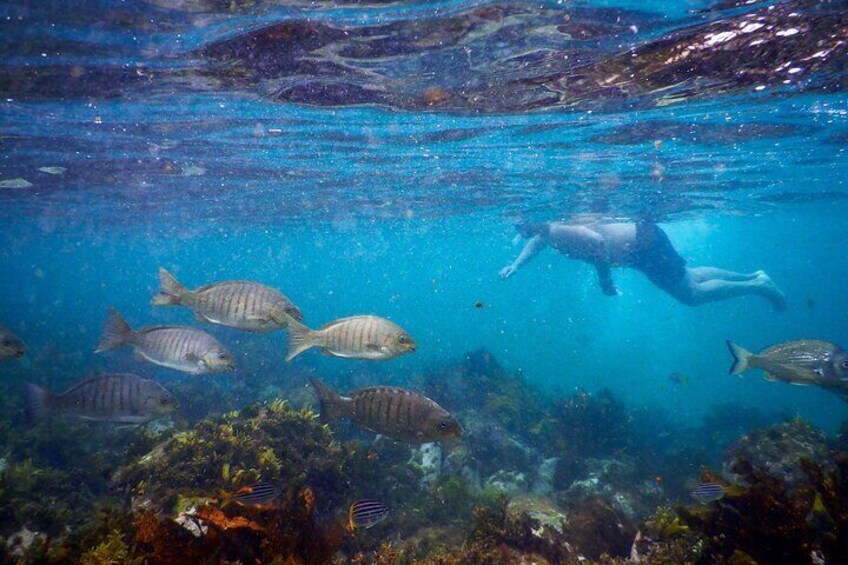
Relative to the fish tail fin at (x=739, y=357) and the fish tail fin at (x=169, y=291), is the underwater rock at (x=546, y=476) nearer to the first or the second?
the fish tail fin at (x=739, y=357)

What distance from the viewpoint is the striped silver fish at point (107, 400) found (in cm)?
693

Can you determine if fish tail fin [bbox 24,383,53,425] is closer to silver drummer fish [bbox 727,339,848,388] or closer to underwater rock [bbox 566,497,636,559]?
underwater rock [bbox 566,497,636,559]

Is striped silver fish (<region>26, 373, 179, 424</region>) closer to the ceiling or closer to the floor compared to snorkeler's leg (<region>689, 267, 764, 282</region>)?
closer to the ceiling

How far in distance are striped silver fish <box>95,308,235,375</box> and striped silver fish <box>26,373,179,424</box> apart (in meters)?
0.50

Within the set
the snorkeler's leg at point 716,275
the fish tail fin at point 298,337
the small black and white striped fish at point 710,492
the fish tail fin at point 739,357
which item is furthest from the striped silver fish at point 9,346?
the snorkeler's leg at point 716,275

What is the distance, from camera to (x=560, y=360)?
6812cm

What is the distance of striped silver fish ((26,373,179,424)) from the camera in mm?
6926

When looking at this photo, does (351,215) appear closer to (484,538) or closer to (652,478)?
(652,478)

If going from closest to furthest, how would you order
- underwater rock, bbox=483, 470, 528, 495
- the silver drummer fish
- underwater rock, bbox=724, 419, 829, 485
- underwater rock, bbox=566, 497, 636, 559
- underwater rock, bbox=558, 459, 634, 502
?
1. underwater rock, bbox=566, 497, 636, 559
2. the silver drummer fish
3. underwater rock, bbox=724, 419, 829, 485
4. underwater rock, bbox=558, 459, 634, 502
5. underwater rock, bbox=483, 470, 528, 495

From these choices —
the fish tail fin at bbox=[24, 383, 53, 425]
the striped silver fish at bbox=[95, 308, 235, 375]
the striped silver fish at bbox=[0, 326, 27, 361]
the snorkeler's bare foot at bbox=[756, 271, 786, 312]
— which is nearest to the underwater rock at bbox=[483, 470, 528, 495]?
the striped silver fish at bbox=[95, 308, 235, 375]

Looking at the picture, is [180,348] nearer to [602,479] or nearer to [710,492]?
[710,492]

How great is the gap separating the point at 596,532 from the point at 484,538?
1902 mm

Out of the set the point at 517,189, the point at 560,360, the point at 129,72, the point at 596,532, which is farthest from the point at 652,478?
the point at 560,360

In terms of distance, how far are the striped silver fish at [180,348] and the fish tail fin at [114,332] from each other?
3cm
